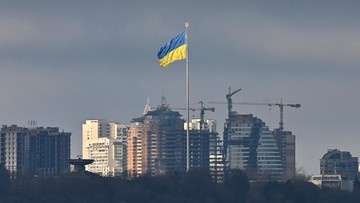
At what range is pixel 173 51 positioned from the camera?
179500 mm

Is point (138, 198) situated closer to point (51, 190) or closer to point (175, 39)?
point (51, 190)

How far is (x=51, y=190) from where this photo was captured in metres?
200

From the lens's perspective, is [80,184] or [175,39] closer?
[175,39]

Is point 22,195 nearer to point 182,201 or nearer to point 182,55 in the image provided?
point 182,201

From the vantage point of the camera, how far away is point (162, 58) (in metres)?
179

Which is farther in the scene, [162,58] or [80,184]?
[80,184]

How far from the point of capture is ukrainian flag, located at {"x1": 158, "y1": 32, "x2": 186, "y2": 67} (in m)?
178

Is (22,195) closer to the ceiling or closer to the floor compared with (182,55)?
closer to the floor

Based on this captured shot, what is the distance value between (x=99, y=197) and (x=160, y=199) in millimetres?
6085

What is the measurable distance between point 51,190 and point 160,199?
36.2 feet

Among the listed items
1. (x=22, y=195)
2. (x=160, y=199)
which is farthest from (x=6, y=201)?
(x=160, y=199)

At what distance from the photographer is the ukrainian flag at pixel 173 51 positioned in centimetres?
17812

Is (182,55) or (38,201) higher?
(182,55)

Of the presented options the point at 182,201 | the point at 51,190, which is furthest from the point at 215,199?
the point at 51,190
